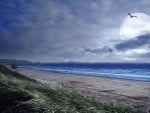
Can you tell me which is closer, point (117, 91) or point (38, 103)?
point (38, 103)

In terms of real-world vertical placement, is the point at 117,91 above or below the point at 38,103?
below

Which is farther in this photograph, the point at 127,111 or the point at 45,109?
the point at 127,111

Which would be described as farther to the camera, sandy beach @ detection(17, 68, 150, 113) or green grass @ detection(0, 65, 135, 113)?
sandy beach @ detection(17, 68, 150, 113)

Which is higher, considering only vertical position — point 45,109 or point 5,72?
point 5,72

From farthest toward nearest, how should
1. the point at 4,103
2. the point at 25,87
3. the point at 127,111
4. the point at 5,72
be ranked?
the point at 5,72 → the point at 25,87 → the point at 127,111 → the point at 4,103

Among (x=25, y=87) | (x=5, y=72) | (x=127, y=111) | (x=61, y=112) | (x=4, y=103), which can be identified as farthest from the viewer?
(x=5, y=72)

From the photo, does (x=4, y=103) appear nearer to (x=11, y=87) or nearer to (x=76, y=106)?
(x=11, y=87)

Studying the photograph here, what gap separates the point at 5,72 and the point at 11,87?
4.17 metres

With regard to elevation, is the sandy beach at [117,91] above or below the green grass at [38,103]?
below

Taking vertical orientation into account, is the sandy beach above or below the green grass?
below

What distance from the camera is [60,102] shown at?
9.99 metres

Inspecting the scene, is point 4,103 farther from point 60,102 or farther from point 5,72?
point 5,72

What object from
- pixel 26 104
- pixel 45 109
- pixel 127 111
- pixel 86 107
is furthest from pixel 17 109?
pixel 127 111

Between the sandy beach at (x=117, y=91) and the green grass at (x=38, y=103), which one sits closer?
the green grass at (x=38, y=103)
